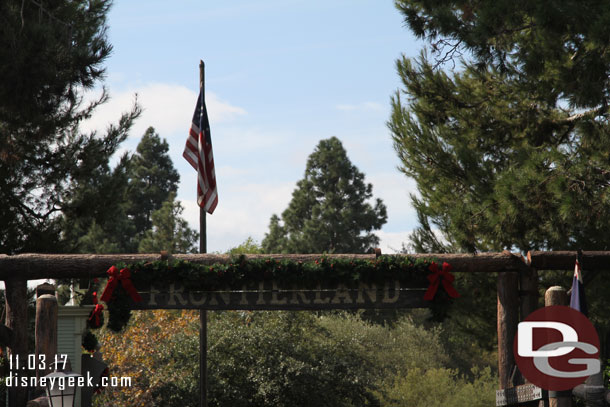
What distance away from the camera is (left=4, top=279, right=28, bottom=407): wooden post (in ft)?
38.1

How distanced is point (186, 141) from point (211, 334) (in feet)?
29.1

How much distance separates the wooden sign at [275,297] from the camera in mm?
11344

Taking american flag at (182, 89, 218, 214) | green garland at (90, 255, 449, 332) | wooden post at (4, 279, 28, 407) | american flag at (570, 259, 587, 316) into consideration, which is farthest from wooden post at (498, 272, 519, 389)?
wooden post at (4, 279, 28, 407)

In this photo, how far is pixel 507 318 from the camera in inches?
468

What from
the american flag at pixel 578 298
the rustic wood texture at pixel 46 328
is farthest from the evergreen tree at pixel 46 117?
the american flag at pixel 578 298

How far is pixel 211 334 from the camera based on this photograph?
67.9 feet

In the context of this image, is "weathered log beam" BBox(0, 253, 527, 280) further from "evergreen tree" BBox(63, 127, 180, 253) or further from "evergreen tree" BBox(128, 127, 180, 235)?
"evergreen tree" BBox(128, 127, 180, 235)

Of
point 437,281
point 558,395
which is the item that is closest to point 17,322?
point 437,281

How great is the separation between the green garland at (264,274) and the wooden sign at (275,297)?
3.8 inches

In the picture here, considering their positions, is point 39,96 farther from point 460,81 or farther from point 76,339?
point 460,81

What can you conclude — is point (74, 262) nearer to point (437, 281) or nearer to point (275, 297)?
point (275, 297)

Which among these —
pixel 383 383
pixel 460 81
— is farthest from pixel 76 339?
pixel 460 81

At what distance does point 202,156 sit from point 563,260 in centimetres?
619

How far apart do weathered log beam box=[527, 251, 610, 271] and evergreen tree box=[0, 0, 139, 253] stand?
10.8 meters
